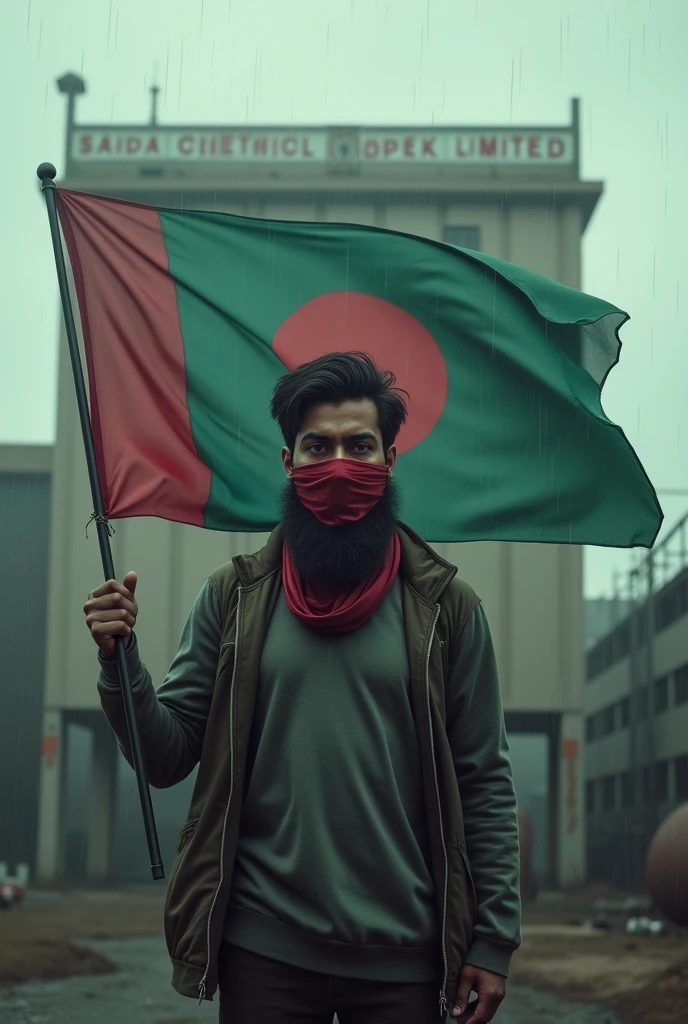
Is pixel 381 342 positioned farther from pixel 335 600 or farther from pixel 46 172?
pixel 335 600

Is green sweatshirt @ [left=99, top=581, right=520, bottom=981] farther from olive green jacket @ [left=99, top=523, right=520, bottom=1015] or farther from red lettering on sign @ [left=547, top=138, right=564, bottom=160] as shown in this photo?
red lettering on sign @ [left=547, top=138, right=564, bottom=160]

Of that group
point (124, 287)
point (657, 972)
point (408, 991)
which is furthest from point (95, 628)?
point (657, 972)

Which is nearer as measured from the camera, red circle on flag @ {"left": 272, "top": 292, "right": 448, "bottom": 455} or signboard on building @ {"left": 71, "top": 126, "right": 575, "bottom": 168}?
red circle on flag @ {"left": 272, "top": 292, "right": 448, "bottom": 455}

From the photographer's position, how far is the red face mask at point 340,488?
341cm

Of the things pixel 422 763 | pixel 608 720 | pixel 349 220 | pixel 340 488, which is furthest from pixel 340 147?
pixel 422 763

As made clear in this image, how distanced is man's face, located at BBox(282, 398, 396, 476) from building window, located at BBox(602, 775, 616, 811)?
43.3 metres

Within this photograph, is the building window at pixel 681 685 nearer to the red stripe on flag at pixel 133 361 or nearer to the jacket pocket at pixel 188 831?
the red stripe on flag at pixel 133 361

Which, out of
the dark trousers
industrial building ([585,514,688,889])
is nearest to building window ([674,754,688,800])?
industrial building ([585,514,688,889])

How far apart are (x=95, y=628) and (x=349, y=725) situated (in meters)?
0.63

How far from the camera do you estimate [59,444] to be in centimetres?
3111

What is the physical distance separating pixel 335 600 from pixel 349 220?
29735 mm

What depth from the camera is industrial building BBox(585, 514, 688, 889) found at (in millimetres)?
34906

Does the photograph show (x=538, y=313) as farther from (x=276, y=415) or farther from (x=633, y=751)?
(x=633, y=751)

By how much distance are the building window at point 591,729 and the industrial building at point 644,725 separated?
4.29 m
